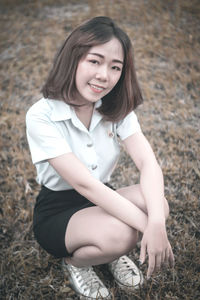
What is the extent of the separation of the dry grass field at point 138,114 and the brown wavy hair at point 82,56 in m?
0.97

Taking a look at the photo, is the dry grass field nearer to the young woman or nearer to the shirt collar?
the young woman

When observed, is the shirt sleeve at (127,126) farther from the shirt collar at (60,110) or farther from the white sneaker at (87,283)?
the white sneaker at (87,283)

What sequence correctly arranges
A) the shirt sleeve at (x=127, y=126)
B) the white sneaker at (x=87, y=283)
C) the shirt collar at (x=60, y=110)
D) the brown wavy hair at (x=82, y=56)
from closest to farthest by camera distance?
the brown wavy hair at (x=82, y=56) → the shirt collar at (x=60, y=110) → the white sneaker at (x=87, y=283) → the shirt sleeve at (x=127, y=126)

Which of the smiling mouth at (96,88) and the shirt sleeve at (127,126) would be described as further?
the shirt sleeve at (127,126)

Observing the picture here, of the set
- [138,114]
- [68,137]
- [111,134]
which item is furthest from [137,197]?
[138,114]

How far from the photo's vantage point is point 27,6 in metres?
5.17

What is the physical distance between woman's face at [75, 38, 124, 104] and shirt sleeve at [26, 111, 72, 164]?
0.81 ft

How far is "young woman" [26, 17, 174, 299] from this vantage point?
1433 millimetres

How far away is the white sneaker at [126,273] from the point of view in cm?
168

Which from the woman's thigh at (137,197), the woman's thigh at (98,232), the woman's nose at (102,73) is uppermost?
the woman's nose at (102,73)

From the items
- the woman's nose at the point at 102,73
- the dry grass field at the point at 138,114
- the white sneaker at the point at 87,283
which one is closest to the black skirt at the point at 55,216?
the white sneaker at the point at 87,283

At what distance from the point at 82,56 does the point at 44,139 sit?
459mm

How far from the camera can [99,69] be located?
57.5 inches

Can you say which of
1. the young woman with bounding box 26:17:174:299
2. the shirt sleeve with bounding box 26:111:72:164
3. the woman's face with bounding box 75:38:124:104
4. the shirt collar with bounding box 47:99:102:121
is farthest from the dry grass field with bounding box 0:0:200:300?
the woman's face with bounding box 75:38:124:104
